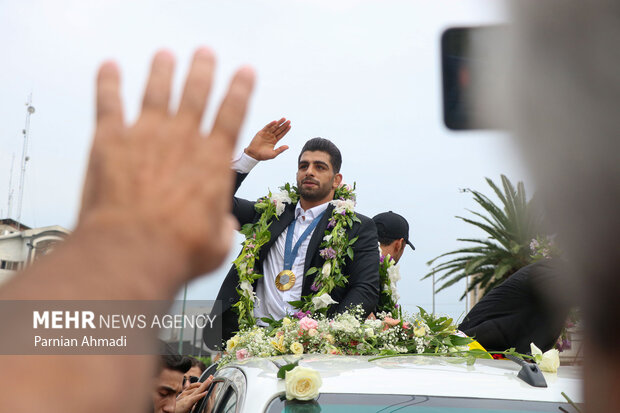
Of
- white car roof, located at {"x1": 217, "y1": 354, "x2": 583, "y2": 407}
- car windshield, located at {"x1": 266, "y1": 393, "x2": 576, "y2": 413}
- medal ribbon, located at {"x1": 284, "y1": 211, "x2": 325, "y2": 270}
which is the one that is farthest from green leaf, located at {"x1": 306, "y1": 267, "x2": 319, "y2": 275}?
car windshield, located at {"x1": 266, "y1": 393, "x2": 576, "y2": 413}

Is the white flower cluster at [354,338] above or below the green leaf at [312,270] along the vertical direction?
below

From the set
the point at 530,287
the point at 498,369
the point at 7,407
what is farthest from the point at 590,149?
the point at 530,287

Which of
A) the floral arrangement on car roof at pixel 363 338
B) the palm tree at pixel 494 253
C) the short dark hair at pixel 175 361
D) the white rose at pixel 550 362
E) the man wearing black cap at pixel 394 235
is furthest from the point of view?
the palm tree at pixel 494 253

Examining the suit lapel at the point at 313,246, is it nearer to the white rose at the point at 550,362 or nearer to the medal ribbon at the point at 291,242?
the medal ribbon at the point at 291,242

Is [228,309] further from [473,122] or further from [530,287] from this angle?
[473,122]

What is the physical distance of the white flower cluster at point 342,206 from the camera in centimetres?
541

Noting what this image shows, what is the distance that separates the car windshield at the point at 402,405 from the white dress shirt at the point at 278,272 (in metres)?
2.20

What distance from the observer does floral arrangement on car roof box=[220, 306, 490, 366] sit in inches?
148

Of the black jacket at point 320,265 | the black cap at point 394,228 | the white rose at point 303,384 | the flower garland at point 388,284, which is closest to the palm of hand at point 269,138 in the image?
the black jacket at point 320,265

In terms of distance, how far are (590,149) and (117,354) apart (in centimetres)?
49

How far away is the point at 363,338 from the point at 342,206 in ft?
5.75

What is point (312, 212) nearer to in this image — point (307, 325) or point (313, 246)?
point (313, 246)

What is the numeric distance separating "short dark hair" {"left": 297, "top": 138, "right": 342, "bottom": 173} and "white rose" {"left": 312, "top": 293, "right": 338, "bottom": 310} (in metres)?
1.29

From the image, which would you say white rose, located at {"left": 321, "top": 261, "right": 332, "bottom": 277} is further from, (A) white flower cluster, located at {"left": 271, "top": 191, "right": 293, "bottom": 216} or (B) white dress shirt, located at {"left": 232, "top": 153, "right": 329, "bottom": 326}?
(A) white flower cluster, located at {"left": 271, "top": 191, "right": 293, "bottom": 216}
